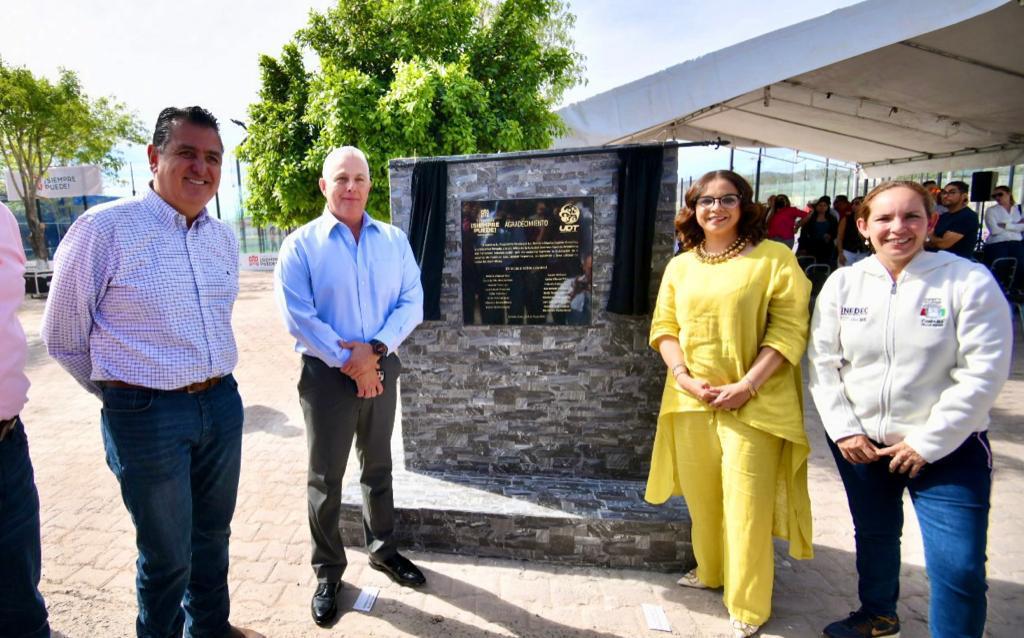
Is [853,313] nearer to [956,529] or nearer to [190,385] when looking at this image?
[956,529]

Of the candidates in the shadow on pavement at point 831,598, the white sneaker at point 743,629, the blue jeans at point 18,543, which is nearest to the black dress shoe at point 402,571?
the shadow on pavement at point 831,598

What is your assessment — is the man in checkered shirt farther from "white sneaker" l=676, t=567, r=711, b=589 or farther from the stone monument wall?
"white sneaker" l=676, t=567, r=711, b=589

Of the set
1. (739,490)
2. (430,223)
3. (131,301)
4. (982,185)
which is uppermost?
(982,185)

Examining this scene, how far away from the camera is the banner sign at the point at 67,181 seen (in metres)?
18.5

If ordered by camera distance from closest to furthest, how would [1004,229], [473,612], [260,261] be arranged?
[473,612] → [1004,229] → [260,261]

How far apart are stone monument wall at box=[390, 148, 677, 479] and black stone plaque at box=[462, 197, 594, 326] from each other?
0.18ft

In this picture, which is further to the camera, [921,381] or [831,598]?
[831,598]

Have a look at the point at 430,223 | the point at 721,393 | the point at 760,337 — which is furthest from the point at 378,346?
the point at 760,337

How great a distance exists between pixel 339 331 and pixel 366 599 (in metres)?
1.42

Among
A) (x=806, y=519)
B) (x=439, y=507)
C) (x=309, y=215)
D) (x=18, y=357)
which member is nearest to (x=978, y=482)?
(x=806, y=519)

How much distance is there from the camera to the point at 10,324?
5.70ft

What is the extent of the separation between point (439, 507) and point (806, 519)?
1973 mm

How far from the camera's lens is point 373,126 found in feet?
23.2

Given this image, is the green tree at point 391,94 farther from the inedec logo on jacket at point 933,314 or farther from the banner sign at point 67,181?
the banner sign at point 67,181
